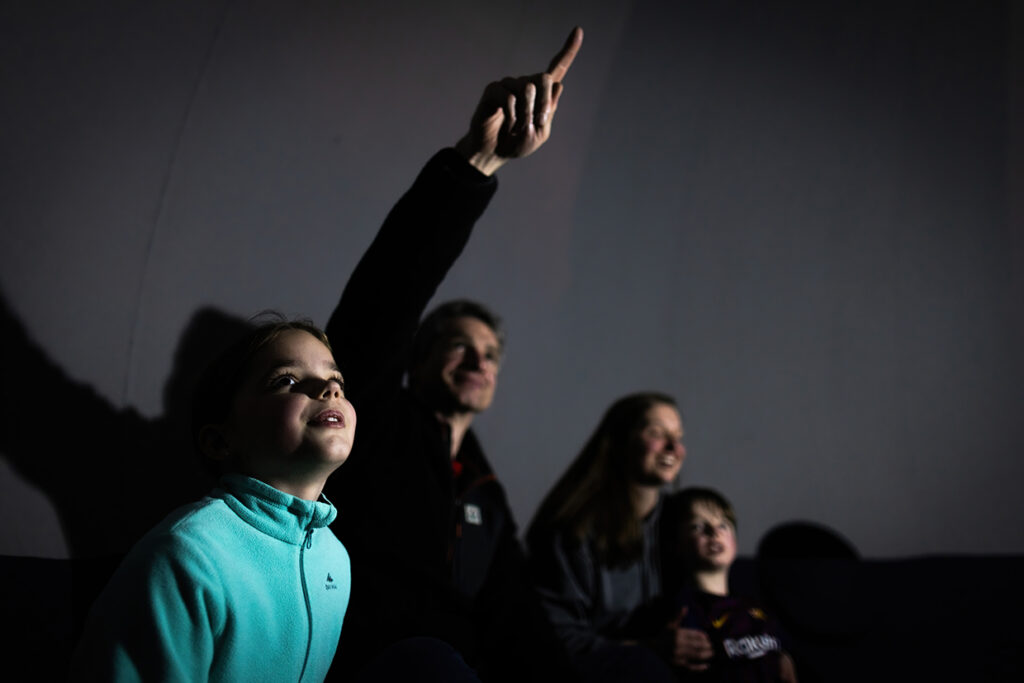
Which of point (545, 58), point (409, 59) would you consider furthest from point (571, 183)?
point (409, 59)

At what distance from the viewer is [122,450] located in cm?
129

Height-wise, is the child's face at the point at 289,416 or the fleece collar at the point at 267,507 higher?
the child's face at the point at 289,416

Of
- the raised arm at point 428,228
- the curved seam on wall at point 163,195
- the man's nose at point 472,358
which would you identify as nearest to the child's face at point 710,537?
the man's nose at point 472,358

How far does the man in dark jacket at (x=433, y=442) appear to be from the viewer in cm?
114

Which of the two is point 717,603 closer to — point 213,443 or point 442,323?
point 442,323

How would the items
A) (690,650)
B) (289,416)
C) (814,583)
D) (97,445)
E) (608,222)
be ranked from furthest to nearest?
(608,222)
(814,583)
(690,650)
(97,445)
(289,416)

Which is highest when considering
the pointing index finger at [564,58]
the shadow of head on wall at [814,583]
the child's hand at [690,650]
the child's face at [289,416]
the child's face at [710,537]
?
the pointing index finger at [564,58]

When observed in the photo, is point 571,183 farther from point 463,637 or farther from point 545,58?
point 463,637

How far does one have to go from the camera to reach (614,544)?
178 cm

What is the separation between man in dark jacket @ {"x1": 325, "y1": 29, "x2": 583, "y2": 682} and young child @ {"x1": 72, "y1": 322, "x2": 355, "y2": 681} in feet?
0.57

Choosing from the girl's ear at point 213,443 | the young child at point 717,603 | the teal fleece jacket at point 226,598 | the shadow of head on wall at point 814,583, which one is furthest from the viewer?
the shadow of head on wall at point 814,583

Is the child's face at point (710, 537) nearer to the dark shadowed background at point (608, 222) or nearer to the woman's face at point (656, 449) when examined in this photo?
the woman's face at point (656, 449)

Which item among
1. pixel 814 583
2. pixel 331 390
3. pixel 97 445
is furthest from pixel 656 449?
pixel 97 445

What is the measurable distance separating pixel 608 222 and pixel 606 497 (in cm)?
95
